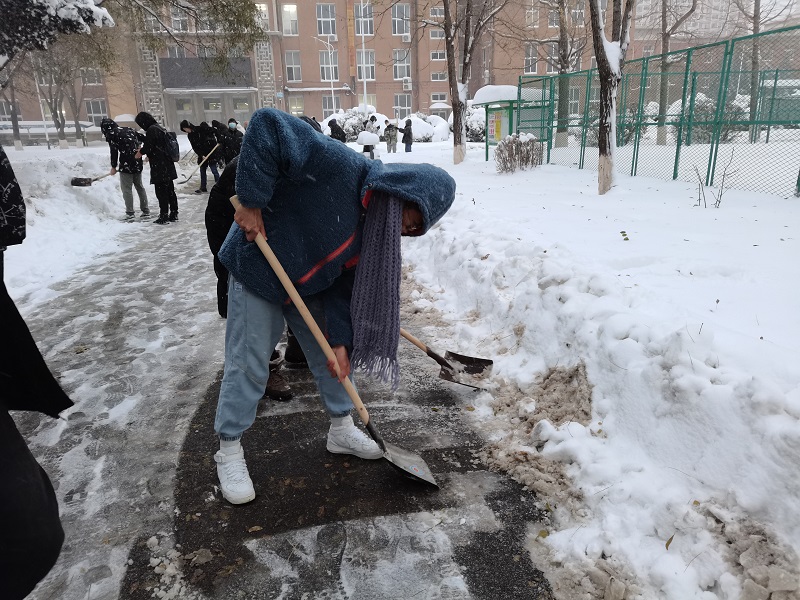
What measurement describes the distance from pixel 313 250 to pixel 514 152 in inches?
428

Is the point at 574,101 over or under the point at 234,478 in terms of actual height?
over

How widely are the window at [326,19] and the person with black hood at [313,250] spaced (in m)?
52.6

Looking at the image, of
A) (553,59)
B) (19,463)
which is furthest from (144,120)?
(553,59)

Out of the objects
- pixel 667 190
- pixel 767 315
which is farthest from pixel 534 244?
pixel 667 190

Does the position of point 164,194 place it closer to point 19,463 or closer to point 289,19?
point 19,463

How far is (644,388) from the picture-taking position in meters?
2.64

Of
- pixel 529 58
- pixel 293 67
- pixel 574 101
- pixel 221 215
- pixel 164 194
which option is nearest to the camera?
pixel 221 215

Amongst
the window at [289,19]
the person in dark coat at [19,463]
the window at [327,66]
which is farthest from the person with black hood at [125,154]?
→ the window at [289,19]

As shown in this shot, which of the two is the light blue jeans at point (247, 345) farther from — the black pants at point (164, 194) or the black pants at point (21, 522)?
the black pants at point (164, 194)

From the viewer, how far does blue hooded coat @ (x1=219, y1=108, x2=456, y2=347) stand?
6.77 ft

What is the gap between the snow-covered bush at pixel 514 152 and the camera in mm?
12242

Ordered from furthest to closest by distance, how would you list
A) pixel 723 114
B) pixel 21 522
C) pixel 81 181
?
pixel 81 181
pixel 723 114
pixel 21 522

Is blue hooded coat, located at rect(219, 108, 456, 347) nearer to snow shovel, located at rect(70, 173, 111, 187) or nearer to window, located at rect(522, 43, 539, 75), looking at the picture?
snow shovel, located at rect(70, 173, 111, 187)

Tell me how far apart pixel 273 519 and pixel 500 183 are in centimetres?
931
